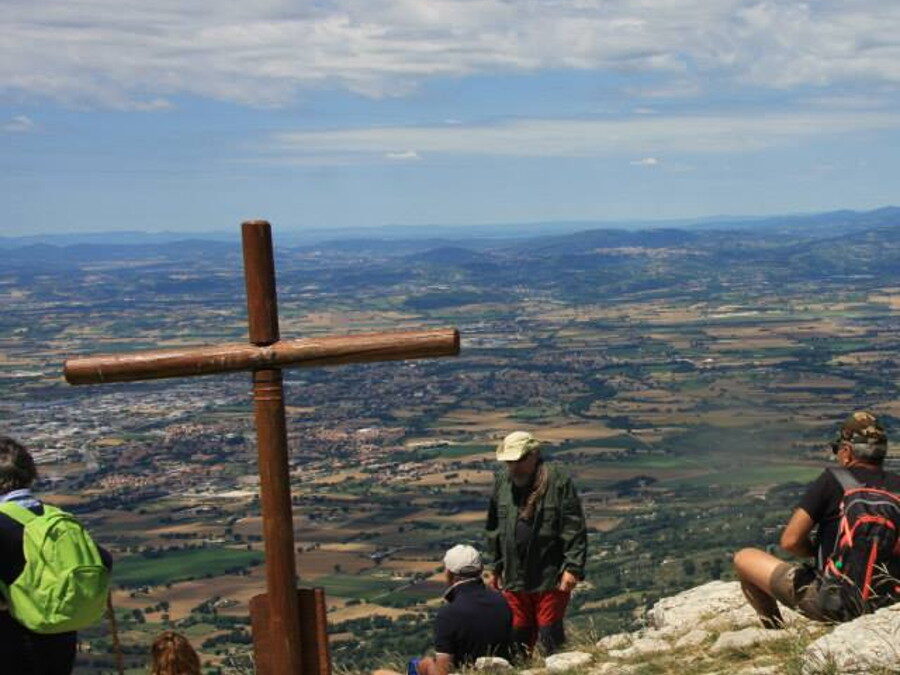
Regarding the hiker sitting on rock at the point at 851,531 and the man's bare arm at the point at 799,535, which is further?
the man's bare arm at the point at 799,535

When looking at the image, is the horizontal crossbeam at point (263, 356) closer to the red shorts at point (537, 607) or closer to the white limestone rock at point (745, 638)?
the white limestone rock at point (745, 638)

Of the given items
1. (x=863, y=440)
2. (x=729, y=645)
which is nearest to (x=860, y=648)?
(x=863, y=440)

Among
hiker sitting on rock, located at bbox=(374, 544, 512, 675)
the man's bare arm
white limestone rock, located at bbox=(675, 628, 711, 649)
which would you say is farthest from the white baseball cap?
the man's bare arm

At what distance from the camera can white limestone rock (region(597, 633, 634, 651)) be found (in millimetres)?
7340

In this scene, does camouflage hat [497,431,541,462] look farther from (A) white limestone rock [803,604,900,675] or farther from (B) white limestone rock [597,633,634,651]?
(A) white limestone rock [803,604,900,675]

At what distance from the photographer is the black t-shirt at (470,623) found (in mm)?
7070

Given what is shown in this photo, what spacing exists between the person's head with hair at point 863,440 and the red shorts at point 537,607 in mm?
2436

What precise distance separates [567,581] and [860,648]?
261cm

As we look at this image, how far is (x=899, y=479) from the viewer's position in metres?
5.71

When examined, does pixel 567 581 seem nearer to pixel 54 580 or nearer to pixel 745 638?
pixel 745 638

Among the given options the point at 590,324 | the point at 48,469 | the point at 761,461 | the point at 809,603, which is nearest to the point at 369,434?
the point at 48,469

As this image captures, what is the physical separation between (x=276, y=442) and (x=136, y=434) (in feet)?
310

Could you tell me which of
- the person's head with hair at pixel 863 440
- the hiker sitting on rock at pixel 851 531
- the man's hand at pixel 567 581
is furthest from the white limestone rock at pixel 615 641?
the person's head with hair at pixel 863 440

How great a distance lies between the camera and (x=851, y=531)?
565cm
